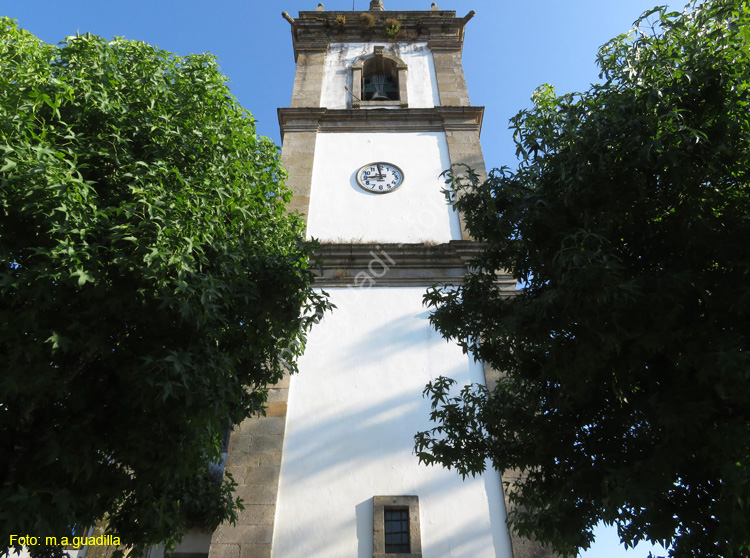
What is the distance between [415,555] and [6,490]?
14.6 feet

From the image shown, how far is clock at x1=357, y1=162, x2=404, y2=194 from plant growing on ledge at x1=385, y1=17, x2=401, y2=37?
6138 millimetres

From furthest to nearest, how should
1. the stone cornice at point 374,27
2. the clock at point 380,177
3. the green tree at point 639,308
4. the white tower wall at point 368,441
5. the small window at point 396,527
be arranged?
the stone cornice at point 374,27 < the clock at point 380,177 < the white tower wall at point 368,441 < the small window at point 396,527 < the green tree at point 639,308

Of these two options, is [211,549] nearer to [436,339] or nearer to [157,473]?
[157,473]

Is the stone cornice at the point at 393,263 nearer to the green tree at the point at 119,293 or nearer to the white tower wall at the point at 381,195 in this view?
the white tower wall at the point at 381,195

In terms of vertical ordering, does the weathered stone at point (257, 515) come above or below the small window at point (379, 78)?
below

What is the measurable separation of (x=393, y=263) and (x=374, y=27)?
9.56 m

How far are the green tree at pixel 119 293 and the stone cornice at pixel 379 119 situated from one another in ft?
24.1

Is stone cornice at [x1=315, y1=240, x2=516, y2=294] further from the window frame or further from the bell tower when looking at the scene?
the window frame

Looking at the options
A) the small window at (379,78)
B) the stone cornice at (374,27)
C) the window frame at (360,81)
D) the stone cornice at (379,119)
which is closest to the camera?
the stone cornice at (379,119)

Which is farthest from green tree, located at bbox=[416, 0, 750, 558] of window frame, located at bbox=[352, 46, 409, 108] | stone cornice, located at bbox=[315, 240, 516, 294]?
window frame, located at bbox=[352, 46, 409, 108]

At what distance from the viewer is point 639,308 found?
15.6ft

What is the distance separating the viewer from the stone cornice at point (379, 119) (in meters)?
13.5

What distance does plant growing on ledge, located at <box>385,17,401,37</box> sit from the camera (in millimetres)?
16781

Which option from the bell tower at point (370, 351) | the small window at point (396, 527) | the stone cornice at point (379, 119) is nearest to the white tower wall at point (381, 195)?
the bell tower at point (370, 351)
